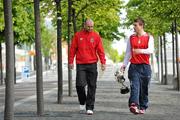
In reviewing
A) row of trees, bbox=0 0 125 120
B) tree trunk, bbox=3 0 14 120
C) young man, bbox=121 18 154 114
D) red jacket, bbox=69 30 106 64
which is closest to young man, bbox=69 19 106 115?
red jacket, bbox=69 30 106 64

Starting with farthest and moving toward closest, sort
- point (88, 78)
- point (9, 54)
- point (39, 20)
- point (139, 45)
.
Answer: point (88, 78), point (39, 20), point (139, 45), point (9, 54)

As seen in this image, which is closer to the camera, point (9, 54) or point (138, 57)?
point (9, 54)

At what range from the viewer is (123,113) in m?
14.1

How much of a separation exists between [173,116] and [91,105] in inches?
72.7

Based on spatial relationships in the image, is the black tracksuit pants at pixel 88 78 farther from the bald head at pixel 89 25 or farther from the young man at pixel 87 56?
the bald head at pixel 89 25

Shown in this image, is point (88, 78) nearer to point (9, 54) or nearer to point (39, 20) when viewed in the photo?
point (39, 20)

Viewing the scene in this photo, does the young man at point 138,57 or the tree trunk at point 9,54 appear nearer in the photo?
the tree trunk at point 9,54

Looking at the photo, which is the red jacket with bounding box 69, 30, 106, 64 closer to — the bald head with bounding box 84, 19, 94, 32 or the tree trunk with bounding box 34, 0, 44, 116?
the bald head with bounding box 84, 19, 94, 32

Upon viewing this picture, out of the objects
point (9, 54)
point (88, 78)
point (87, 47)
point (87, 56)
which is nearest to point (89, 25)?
point (87, 47)

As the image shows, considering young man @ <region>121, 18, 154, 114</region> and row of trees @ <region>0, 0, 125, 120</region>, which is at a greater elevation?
row of trees @ <region>0, 0, 125, 120</region>

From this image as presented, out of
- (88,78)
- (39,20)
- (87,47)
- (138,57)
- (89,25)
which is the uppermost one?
(39,20)

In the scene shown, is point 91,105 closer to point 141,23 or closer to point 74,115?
point 74,115

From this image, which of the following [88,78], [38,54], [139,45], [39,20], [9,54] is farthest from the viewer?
[88,78]

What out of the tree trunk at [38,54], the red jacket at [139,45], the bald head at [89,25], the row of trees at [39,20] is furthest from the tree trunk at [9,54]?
the red jacket at [139,45]
